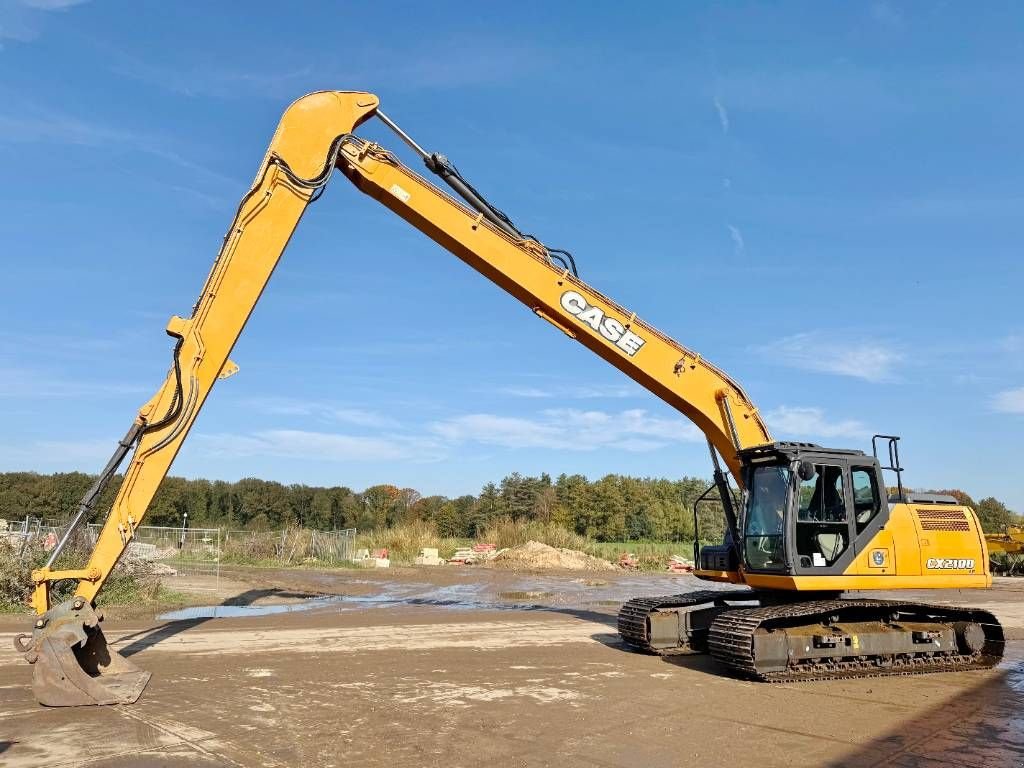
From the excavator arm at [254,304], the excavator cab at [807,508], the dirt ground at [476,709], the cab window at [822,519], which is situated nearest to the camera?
the dirt ground at [476,709]

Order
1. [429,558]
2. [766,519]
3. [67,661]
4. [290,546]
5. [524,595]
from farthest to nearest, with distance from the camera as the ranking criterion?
1. [429,558]
2. [290,546]
3. [524,595]
4. [766,519]
5. [67,661]

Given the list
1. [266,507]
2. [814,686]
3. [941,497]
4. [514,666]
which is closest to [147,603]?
[514,666]

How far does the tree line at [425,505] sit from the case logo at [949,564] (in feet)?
143

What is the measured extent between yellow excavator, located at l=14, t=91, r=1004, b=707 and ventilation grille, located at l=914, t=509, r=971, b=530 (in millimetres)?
20

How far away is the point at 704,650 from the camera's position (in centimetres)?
1188

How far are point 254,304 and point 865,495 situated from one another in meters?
8.05

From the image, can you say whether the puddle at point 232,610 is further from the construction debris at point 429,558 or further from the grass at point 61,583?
the construction debris at point 429,558

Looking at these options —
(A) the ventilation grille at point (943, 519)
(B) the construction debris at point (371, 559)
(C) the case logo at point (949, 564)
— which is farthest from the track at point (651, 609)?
(B) the construction debris at point (371, 559)

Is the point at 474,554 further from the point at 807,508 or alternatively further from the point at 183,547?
the point at 807,508

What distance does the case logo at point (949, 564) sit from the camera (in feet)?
34.1

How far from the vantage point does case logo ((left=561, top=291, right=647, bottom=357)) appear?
437 inches

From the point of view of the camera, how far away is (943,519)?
1066 cm

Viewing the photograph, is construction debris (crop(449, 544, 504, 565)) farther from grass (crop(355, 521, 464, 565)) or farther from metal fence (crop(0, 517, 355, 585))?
metal fence (crop(0, 517, 355, 585))

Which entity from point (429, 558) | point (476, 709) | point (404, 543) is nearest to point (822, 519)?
point (476, 709)
